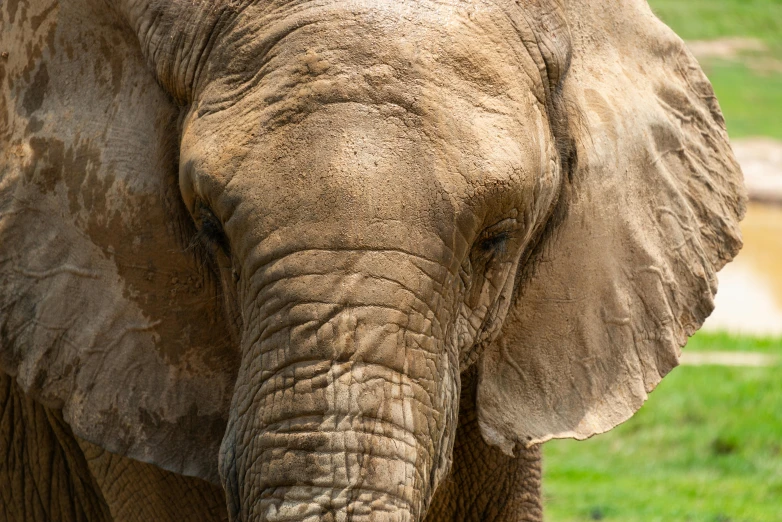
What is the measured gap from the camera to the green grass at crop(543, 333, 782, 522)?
17.0 feet

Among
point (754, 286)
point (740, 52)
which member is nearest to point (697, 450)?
point (754, 286)

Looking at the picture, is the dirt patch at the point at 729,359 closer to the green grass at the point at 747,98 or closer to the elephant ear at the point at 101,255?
the elephant ear at the point at 101,255

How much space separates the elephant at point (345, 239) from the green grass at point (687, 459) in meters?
2.30

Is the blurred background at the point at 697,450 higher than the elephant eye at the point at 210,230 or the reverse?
the reverse

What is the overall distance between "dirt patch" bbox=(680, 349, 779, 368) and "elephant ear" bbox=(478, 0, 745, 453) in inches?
171

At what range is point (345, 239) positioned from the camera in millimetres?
2086

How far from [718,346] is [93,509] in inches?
194

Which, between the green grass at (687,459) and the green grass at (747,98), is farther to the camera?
the green grass at (747,98)

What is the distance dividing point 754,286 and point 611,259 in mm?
8398

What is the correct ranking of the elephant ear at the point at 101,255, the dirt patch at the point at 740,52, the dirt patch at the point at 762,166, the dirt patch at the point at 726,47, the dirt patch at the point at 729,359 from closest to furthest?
the elephant ear at the point at 101,255 → the dirt patch at the point at 729,359 → the dirt patch at the point at 762,166 → the dirt patch at the point at 740,52 → the dirt patch at the point at 726,47

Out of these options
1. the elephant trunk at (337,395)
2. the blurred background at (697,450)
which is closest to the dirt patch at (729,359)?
the blurred background at (697,450)

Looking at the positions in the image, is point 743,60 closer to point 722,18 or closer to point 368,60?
point 722,18

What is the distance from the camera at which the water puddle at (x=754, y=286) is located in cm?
947

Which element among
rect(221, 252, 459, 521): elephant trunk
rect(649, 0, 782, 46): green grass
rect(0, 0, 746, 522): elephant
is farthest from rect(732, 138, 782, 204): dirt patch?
rect(221, 252, 459, 521): elephant trunk
